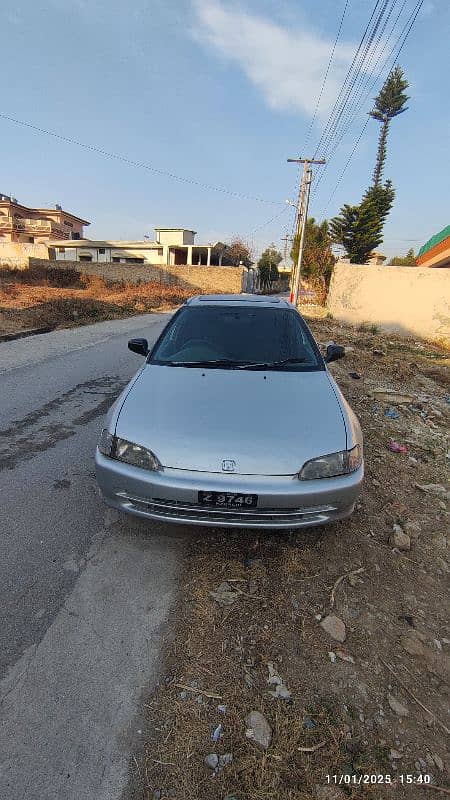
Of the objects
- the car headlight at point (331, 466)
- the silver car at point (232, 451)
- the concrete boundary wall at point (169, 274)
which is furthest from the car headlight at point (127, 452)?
the concrete boundary wall at point (169, 274)

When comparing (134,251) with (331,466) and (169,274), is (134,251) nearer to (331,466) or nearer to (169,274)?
(169,274)

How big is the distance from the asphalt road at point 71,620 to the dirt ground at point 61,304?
7877 mm

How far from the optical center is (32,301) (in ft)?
49.0

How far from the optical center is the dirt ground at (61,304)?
38.3 feet

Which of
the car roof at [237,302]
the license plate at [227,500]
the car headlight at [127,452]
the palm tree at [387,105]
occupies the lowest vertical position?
the license plate at [227,500]

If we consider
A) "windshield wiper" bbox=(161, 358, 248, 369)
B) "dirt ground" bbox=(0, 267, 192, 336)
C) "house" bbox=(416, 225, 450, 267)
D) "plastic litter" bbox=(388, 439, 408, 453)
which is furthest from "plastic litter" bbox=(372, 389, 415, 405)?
"house" bbox=(416, 225, 450, 267)

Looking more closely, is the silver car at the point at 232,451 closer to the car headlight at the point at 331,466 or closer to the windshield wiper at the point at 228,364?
the car headlight at the point at 331,466

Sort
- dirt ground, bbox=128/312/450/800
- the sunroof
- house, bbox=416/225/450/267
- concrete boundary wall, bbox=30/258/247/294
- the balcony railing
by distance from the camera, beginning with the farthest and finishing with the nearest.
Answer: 1. the balcony railing
2. concrete boundary wall, bbox=30/258/247/294
3. house, bbox=416/225/450/267
4. the sunroof
5. dirt ground, bbox=128/312/450/800

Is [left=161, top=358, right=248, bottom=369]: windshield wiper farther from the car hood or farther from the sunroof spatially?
the sunroof

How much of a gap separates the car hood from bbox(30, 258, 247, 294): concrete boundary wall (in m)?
29.4

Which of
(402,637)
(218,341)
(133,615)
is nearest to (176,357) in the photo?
(218,341)

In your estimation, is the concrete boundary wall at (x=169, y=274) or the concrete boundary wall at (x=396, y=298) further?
the concrete boundary wall at (x=169, y=274)

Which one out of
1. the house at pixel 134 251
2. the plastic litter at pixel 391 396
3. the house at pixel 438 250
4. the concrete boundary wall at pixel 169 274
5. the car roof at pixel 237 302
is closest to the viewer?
the car roof at pixel 237 302

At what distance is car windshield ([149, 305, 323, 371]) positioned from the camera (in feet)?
10.0
